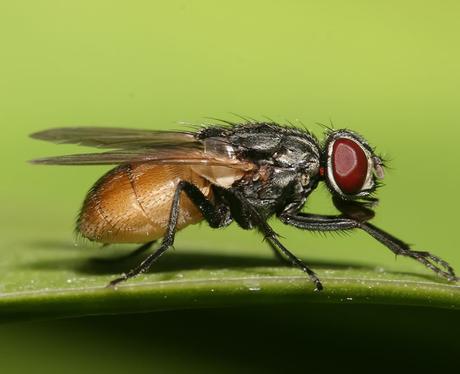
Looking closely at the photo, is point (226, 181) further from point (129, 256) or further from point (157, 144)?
point (129, 256)

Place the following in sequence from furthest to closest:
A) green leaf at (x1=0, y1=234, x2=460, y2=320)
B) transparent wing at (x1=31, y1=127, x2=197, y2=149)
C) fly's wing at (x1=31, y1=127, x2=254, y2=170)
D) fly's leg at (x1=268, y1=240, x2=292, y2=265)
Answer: fly's leg at (x1=268, y1=240, x2=292, y2=265), transparent wing at (x1=31, y1=127, x2=197, y2=149), fly's wing at (x1=31, y1=127, x2=254, y2=170), green leaf at (x1=0, y1=234, x2=460, y2=320)

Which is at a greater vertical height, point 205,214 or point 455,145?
point 455,145

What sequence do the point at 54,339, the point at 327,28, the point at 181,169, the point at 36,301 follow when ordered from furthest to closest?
the point at 327,28 < the point at 181,169 < the point at 54,339 < the point at 36,301

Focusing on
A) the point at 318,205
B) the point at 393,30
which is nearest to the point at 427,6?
the point at 393,30

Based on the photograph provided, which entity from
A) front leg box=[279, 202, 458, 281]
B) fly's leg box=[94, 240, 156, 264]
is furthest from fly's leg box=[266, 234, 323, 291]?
fly's leg box=[94, 240, 156, 264]

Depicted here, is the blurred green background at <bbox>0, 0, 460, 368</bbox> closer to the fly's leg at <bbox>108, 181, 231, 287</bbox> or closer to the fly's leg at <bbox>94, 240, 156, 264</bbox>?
the fly's leg at <bbox>94, 240, 156, 264</bbox>

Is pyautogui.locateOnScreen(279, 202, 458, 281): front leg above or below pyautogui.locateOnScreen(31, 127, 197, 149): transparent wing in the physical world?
below

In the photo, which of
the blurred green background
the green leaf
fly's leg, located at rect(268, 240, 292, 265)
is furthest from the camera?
fly's leg, located at rect(268, 240, 292, 265)

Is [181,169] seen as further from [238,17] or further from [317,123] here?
[238,17]
